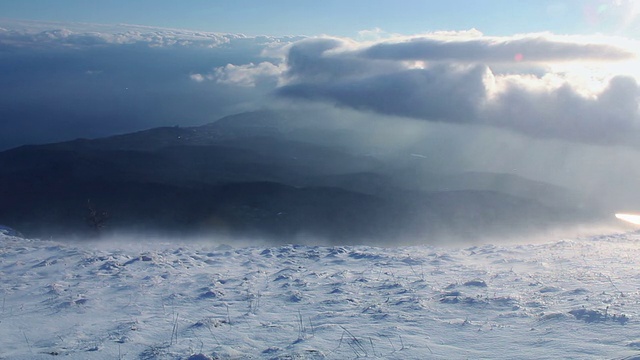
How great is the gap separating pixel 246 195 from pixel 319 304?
1310 inches

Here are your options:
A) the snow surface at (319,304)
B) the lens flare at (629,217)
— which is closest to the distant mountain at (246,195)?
the lens flare at (629,217)

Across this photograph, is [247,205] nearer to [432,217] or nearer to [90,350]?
[432,217]

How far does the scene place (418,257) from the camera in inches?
466

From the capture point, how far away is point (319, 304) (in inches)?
311

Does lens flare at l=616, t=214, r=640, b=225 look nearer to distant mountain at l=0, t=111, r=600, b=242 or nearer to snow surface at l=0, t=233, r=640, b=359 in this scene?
distant mountain at l=0, t=111, r=600, b=242

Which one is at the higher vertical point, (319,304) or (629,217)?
(319,304)

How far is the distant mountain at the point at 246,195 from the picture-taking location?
29.1 meters

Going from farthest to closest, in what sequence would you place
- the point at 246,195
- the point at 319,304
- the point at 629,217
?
the point at 246,195, the point at 629,217, the point at 319,304

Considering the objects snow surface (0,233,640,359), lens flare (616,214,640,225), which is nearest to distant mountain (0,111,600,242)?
lens flare (616,214,640,225)

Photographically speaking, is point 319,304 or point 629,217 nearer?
point 319,304

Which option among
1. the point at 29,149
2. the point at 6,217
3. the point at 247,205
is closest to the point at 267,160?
the point at 247,205

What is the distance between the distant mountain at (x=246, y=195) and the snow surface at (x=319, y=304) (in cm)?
1267

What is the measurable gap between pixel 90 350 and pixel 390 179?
44.2 m

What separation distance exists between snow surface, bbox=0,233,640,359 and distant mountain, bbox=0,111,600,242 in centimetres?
1267
